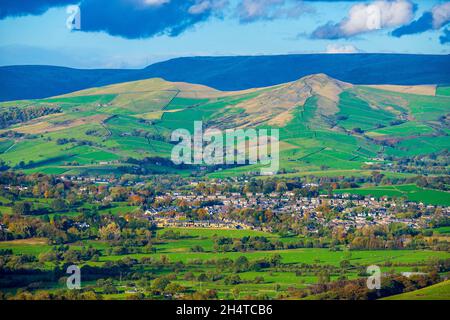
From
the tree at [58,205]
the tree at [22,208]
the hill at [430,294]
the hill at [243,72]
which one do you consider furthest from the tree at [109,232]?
the hill at [243,72]

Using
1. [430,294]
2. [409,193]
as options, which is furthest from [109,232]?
[409,193]

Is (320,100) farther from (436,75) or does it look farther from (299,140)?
(436,75)

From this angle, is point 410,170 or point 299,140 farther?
point 299,140

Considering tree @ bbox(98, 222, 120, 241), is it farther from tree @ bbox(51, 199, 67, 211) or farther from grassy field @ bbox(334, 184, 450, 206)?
grassy field @ bbox(334, 184, 450, 206)

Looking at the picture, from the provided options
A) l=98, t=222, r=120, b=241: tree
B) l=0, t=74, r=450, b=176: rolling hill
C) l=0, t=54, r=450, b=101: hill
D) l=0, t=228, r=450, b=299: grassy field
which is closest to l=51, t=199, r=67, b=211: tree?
l=98, t=222, r=120, b=241: tree
